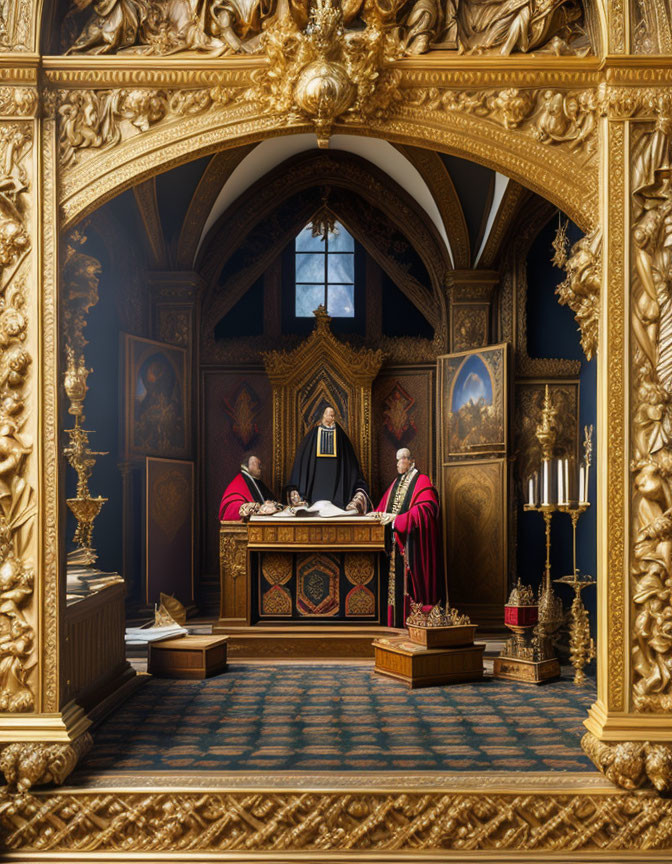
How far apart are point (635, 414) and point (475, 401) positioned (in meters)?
5.34

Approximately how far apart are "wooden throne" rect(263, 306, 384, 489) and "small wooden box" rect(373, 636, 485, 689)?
12.8 ft

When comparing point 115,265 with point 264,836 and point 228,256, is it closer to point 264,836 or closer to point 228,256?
point 228,256

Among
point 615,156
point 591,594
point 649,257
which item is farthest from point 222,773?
point 591,594

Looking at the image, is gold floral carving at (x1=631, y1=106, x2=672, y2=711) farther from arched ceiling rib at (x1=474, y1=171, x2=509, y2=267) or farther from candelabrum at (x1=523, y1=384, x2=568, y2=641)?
arched ceiling rib at (x1=474, y1=171, x2=509, y2=267)

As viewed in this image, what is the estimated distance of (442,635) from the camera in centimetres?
672

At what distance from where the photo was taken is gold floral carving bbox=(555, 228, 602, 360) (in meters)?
4.68

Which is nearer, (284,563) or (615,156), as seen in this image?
(615,156)

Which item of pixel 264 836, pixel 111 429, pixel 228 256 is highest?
pixel 228 256

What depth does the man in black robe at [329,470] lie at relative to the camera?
9.72 m

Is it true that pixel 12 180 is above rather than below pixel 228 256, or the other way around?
below

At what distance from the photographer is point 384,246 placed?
427 inches

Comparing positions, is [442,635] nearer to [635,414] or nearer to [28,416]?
[635,414]

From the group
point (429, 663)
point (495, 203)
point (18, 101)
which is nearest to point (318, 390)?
point (495, 203)

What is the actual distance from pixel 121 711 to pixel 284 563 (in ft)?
9.30
